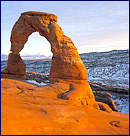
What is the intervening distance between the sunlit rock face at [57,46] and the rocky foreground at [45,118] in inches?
104

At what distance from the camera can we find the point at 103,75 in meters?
33.7

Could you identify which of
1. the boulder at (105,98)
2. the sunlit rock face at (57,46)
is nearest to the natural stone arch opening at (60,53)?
the sunlit rock face at (57,46)

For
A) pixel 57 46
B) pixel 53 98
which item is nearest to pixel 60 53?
pixel 57 46

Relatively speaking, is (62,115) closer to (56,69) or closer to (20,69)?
(56,69)

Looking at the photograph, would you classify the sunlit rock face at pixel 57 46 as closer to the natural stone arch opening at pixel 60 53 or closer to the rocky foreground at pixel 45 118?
the natural stone arch opening at pixel 60 53

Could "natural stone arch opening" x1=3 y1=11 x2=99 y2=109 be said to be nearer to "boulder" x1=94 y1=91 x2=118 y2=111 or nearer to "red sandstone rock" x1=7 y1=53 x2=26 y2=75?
"red sandstone rock" x1=7 y1=53 x2=26 y2=75

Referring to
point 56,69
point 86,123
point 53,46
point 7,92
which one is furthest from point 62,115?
point 53,46

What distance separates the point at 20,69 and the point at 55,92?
17.2ft

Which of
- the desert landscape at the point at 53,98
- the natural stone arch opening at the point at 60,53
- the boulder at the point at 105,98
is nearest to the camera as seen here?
the desert landscape at the point at 53,98

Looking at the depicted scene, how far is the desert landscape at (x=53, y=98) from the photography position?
17.2 feet

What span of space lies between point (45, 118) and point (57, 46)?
20.0 ft

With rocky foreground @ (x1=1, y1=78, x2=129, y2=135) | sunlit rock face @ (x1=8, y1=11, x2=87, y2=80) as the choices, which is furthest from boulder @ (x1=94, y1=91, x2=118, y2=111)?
rocky foreground @ (x1=1, y1=78, x2=129, y2=135)

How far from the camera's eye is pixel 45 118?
5.70 m

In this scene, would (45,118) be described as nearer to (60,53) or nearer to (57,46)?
(60,53)
